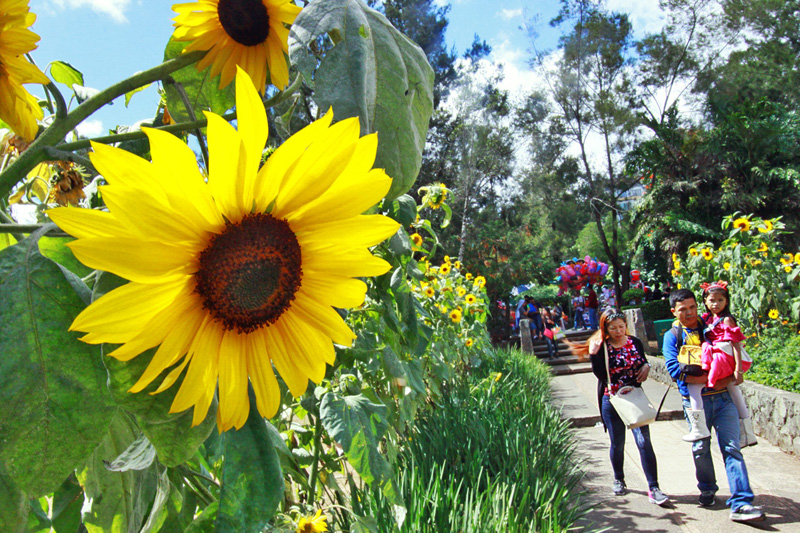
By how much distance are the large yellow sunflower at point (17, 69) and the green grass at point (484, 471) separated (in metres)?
2.22

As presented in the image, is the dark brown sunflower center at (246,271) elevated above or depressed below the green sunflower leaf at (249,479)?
above

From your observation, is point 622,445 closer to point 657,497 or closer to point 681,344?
point 657,497

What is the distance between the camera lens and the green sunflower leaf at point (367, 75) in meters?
0.36

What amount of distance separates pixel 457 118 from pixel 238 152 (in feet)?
77.9

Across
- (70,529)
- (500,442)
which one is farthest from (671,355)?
(70,529)

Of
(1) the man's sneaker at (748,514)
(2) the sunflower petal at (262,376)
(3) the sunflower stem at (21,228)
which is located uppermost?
(3) the sunflower stem at (21,228)

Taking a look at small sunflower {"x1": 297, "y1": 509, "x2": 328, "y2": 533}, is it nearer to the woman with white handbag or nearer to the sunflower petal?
the sunflower petal

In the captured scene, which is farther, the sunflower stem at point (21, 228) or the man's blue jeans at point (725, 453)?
the man's blue jeans at point (725, 453)

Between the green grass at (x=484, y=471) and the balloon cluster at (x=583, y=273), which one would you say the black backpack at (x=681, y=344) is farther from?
the balloon cluster at (x=583, y=273)

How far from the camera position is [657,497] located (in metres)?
4.55

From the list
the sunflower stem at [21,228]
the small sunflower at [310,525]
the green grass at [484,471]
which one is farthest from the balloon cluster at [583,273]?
the sunflower stem at [21,228]

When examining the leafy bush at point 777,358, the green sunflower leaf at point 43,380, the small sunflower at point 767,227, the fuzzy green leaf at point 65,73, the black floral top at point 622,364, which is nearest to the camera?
the green sunflower leaf at point 43,380

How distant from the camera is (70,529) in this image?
696 mm

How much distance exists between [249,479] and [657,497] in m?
4.93
